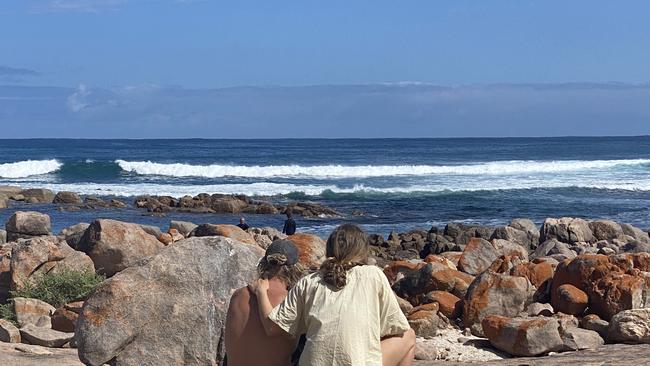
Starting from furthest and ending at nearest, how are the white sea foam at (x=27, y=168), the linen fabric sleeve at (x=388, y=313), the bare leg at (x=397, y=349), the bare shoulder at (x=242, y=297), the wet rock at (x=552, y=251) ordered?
1. the white sea foam at (x=27, y=168)
2. the wet rock at (x=552, y=251)
3. the bare shoulder at (x=242, y=297)
4. the bare leg at (x=397, y=349)
5. the linen fabric sleeve at (x=388, y=313)

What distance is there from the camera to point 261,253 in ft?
29.8

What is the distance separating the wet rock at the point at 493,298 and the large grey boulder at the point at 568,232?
39.4ft

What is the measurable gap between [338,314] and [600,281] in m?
6.56

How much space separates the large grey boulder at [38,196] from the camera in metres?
37.2

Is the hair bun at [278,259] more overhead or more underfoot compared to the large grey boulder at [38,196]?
more overhead

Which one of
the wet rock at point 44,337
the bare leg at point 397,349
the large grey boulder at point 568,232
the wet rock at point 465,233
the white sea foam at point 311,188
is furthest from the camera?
the white sea foam at point 311,188

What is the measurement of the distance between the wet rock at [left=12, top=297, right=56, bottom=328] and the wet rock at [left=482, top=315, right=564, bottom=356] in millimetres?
4743

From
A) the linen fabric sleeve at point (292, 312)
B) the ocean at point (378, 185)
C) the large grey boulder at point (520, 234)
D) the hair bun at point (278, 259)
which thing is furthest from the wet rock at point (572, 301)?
the ocean at point (378, 185)

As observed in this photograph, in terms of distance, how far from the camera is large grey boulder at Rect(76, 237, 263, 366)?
331 inches

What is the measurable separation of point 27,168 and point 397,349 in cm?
5405

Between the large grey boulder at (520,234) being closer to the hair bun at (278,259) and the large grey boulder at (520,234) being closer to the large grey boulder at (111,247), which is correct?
the large grey boulder at (111,247)

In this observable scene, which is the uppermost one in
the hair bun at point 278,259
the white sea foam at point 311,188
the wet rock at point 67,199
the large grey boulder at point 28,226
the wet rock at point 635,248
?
the hair bun at point 278,259

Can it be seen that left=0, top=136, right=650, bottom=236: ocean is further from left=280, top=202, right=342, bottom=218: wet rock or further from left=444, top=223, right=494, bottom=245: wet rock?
left=444, top=223, right=494, bottom=245: wet rock

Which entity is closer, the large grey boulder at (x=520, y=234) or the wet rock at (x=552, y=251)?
the wet rock at (x=552, y=251)
